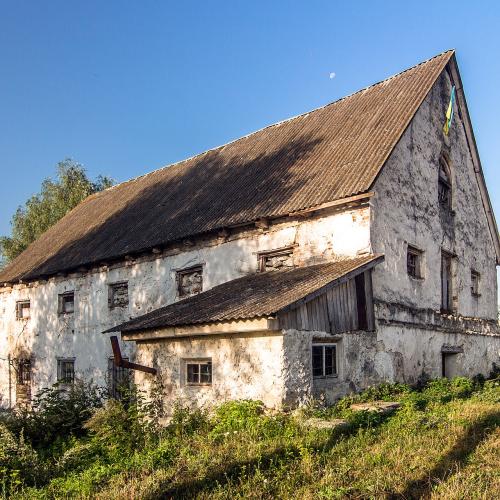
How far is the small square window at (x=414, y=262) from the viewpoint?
13.6 m

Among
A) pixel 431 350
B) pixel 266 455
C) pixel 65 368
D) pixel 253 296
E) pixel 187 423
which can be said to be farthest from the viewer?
pixel 65 368

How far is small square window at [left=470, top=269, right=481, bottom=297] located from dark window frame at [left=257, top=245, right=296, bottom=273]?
7479mm

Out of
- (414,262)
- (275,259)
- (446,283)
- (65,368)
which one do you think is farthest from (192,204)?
(446,283)

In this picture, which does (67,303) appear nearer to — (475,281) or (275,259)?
(275,259)

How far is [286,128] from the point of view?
18.6 meters

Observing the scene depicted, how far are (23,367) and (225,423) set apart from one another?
13.9m

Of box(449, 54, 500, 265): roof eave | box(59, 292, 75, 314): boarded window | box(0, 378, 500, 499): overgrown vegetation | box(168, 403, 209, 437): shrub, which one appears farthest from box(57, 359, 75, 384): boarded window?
box(449, 54, 500, 265): roof eave

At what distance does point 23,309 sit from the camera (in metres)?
20.5

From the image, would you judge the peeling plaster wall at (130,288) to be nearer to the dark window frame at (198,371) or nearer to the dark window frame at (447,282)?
the dark window frame at (198,371)

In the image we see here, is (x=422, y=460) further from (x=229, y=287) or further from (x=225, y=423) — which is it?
(x=229, y=287)

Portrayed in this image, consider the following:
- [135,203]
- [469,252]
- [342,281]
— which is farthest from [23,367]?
[469,252]

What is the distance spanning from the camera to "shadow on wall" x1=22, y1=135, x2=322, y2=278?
14.3 metres

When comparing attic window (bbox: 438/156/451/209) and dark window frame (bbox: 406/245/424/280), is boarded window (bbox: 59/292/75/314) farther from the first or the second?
attic window (bbox: 438/156/451/209)

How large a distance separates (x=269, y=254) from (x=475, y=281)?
8.26 m
